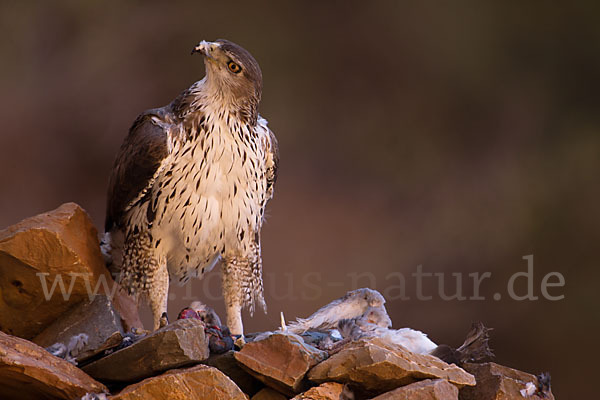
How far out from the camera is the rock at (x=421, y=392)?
260 cm

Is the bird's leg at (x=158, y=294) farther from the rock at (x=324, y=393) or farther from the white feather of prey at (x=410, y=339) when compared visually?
the rock at (x=324, y=393)

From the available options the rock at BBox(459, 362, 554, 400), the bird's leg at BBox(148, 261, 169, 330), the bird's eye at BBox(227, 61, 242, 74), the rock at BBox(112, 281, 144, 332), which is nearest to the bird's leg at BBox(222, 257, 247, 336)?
the bird's leg at BBox(148, 261, 169, 330)

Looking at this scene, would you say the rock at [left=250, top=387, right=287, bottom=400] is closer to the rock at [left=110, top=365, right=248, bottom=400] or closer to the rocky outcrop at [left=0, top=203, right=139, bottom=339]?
the rock at [left=110, top=365, right=248, bottom=400]

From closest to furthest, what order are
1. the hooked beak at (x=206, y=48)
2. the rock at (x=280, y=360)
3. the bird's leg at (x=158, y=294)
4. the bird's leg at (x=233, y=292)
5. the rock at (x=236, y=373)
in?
the rock at (x=280, y=360) < the rock at (x=236, y=373) < the hooked beak at (x=206, y=48) < the bird's leg at (x=158, y=294) < the bird's leg at (x=233, y=292)

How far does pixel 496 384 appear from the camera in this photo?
116 inches

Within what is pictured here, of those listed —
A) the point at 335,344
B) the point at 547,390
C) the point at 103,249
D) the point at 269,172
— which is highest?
the point at 269,172

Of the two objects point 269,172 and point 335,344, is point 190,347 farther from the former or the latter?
point 269,172

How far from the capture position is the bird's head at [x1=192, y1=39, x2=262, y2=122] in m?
3.35

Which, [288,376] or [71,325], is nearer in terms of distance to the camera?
[288,376]

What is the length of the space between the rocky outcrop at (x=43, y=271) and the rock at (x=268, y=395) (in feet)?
3.41

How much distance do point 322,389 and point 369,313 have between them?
936mm

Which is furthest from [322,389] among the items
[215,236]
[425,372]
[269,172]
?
[269,172]

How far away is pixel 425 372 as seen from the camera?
272 cm

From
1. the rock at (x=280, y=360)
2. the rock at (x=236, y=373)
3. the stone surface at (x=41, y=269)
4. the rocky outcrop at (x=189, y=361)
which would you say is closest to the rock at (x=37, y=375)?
the rocky outcrop at (x=189, y=361)
